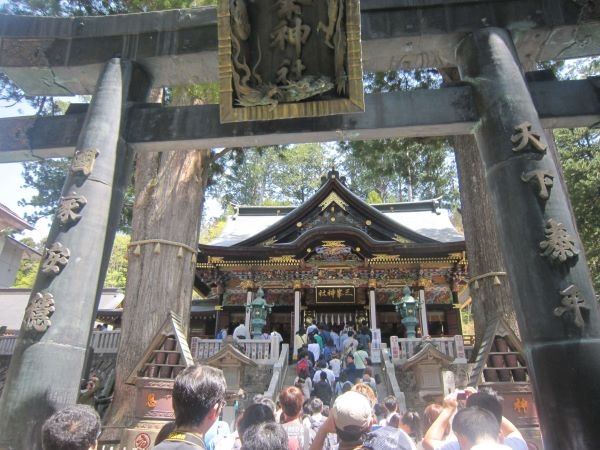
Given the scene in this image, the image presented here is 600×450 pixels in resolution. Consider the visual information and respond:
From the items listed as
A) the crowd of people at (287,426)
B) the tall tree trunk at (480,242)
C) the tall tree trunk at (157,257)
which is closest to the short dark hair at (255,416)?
the crowd of people at (287,426)

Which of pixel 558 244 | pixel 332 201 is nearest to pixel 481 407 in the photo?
pixel 558 244

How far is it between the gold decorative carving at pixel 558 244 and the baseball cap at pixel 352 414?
5.24ft

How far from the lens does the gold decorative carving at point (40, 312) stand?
2998 mm

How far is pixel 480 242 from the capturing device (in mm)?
6520

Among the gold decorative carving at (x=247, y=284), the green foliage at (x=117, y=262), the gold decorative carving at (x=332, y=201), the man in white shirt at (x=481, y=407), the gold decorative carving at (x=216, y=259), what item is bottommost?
the man in white shirt at (x=481, y=407)

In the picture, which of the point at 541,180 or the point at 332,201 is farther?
the point at 332,201

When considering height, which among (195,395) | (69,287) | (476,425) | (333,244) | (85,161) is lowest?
(476,425)

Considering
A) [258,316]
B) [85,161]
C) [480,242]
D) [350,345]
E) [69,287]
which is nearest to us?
[69,287]

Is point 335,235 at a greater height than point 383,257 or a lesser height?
greater

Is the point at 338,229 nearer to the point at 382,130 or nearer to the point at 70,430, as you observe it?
the point at 382,130

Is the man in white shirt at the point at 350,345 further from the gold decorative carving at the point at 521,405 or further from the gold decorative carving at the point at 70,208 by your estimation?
the gold decorative carving at the point at 70,208

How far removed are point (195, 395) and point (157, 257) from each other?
504 cm

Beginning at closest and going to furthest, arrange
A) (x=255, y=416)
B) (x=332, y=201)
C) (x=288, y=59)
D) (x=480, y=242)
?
(x=255, y=416)
(x=288, y=59)
(x=480, y=242)
(x=332, y=201)

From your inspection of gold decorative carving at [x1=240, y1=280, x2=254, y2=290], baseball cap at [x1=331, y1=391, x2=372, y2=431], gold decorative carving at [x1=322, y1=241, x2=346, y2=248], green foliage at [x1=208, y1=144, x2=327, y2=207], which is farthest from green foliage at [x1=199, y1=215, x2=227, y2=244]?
baseball cap at [x1=331, y1=391, x2=372, y2=431]
